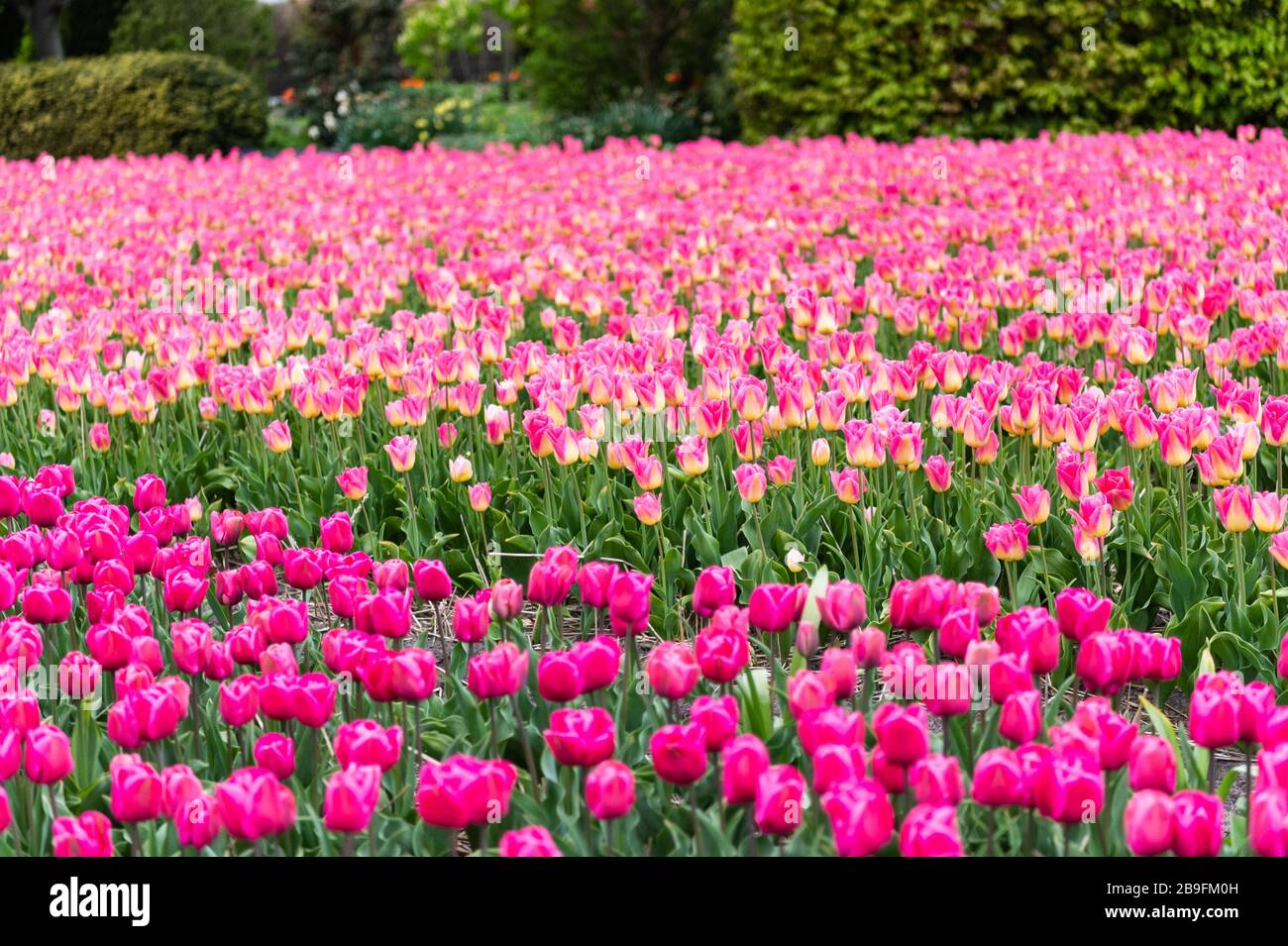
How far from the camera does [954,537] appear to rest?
3758mm

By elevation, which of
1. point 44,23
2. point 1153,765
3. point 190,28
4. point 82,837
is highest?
point 190,28

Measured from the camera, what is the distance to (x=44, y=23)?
21.5 m

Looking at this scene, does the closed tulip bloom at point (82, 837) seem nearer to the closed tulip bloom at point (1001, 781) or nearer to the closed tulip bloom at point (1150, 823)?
the closed tulip bloom at point (1001, 781)

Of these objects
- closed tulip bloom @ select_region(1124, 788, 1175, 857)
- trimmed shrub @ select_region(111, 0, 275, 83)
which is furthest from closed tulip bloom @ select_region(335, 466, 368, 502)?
trimmed shrub @ select_region(111, 0, 275, 83)

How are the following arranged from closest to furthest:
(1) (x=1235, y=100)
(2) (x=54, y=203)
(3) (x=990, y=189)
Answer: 1. (3) (x=990, y=189)
2. (2) (x=54, y=203)
3. (1) (x=1235, y=100)

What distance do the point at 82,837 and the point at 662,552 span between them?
203 centimetres

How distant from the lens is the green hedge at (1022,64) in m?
12.9

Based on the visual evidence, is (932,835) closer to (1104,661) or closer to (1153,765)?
(1153,765)

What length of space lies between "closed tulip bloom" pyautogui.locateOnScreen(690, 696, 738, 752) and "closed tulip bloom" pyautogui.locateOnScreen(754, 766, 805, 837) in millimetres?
160

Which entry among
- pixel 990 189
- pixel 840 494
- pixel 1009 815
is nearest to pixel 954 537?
pixel 840 494

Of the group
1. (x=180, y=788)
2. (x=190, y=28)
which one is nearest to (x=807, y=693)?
(x=180, y=788)
